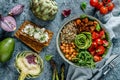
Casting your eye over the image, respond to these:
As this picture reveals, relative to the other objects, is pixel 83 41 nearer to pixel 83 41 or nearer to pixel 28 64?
pixel 83 41

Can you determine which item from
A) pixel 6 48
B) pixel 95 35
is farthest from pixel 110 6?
pixel 6 48

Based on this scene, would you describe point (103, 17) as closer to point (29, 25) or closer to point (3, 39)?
point (29, 25)

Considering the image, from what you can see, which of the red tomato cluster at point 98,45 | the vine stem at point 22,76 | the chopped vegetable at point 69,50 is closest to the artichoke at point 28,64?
the vine stem at point 22,76

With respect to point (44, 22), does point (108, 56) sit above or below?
below

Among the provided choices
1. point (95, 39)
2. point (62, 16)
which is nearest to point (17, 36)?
point (62, 16)

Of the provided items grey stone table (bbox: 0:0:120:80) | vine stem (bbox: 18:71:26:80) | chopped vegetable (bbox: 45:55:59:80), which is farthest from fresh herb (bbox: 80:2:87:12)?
vine stem (bbox: 18:71:26:80)
